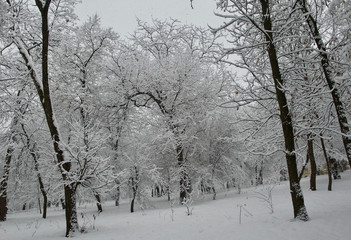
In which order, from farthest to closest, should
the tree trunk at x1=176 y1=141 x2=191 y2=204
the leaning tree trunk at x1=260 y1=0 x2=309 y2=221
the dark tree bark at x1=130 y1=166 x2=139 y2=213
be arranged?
the tree trunk at x1=176 y1=141 x2=191 y2=204, the dark tree bark at x1=130 y1=166 x2=139 y2=213, the leaning tree trunk at x1=260 y1=0 x2=309 y2=221

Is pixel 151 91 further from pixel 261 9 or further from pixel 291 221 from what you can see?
pixel 291 221

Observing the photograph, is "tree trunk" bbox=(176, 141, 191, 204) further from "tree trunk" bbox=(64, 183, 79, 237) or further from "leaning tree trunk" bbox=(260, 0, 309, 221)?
"leaning tree trunk" bbox=(260, 0, 309, 221)

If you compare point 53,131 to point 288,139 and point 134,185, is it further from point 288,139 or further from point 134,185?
point 134,185

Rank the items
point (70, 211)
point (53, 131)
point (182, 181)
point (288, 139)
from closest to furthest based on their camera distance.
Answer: point (288, 139), point (70, 211), point (53, 131), point (182, 181)

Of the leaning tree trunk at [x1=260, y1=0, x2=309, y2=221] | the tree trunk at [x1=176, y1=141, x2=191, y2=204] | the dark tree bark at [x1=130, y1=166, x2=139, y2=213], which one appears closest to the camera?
the leaning tree trunk at [x1=260, y1=0, x2=309, y2=221]

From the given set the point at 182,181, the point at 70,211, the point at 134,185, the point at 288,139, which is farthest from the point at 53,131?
the point at 182,181

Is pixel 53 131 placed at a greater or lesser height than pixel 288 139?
greater

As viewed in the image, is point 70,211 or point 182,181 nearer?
point 70,211

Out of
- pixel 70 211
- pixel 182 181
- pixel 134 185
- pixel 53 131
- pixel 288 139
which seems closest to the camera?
pixel 288 139

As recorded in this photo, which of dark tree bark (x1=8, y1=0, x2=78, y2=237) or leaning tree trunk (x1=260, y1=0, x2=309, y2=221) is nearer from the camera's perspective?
leaning tree trunk (x1=260, y1=0, x2=309, y2=221)

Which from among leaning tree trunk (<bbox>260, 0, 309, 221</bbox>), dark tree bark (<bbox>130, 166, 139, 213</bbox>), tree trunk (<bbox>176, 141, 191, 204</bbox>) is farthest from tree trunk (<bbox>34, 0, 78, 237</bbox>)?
tree trunk (<bbox>176, 141, 191, 204</bbox>)

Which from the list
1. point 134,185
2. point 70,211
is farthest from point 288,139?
point 134,185

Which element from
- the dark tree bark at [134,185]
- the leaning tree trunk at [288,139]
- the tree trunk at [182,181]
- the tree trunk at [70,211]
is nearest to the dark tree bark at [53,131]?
the tree trunk at [70,211]

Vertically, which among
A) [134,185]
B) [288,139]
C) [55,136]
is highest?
[55,136]
